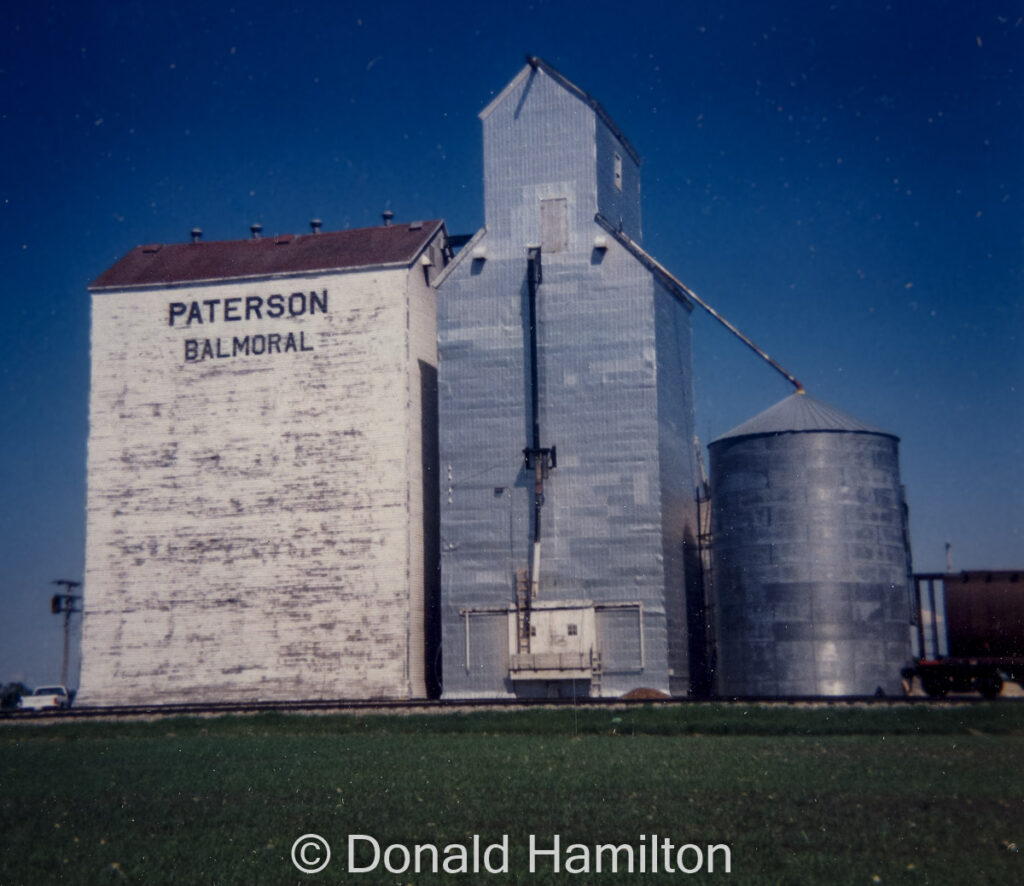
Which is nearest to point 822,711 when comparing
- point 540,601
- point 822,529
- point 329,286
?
point 822,529

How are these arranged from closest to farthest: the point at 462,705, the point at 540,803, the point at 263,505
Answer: the point at 540,803 < the point at 462,705 < the point at 263,505

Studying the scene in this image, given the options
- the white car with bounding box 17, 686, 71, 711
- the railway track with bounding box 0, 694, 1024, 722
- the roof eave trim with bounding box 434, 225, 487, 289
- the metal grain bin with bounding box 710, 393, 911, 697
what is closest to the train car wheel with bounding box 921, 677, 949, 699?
the metal grain bin with bounding box 710, 393, 911, 697

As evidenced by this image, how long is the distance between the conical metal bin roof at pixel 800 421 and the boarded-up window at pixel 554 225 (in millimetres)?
7768

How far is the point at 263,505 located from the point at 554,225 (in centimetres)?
1251

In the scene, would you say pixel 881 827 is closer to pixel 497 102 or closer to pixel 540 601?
pixel 540 601

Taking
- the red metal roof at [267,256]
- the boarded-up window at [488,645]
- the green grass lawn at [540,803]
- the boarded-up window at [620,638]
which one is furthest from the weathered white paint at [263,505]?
the green grass lawn at [540,803]

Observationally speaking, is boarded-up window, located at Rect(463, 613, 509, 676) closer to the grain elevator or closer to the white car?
the grain elevator

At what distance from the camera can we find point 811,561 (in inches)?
1272

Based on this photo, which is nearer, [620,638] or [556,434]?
[620,638]

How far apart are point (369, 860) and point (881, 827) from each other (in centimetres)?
358

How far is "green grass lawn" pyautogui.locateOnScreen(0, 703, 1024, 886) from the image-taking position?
7.52 meters

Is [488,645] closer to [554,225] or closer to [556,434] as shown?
[556,434]

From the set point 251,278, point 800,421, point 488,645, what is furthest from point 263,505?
point 800,421

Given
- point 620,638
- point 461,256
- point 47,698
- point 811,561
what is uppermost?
point 461,256
